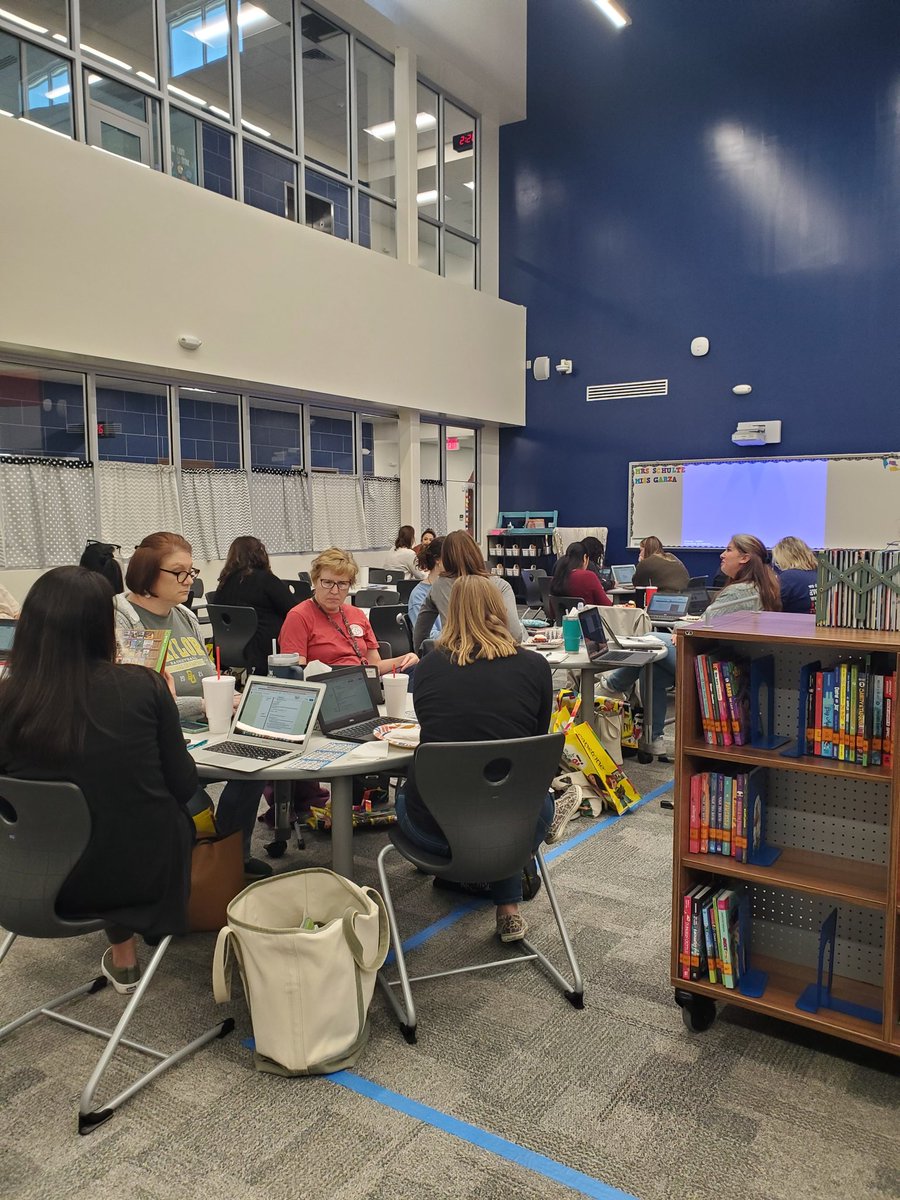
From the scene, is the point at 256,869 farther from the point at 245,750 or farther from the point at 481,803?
the point at 481,803

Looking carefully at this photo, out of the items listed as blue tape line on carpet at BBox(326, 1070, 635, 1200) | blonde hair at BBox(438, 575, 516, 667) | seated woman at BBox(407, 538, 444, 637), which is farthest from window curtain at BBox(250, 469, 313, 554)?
blue tape line on carpet at BBox(326, 1070, 635, 1200)

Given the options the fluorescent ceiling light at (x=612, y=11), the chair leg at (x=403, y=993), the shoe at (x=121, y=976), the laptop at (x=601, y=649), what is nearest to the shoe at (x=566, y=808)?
the laptop at (x=601, y=649)

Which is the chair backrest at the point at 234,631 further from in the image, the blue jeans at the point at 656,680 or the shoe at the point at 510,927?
the shoe at the point at 510,927

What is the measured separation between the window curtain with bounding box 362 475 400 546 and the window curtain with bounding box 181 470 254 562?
1748mm

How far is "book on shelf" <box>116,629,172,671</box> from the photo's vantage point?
287 cm

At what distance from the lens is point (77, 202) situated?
629 cm

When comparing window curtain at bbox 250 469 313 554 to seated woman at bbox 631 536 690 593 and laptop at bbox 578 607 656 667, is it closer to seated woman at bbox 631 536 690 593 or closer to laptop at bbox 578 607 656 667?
seated woman at bbox 631 536 690 593

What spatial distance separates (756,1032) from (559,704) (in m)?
2.71

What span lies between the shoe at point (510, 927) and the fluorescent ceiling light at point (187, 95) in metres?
7.49

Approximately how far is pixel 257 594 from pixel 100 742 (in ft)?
9.55

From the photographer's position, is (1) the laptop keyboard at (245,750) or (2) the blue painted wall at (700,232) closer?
(1) the laptop keyboard at (245,750)

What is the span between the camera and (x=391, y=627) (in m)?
5.35

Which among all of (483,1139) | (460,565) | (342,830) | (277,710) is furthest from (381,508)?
(483,1139)

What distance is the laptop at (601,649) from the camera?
4551mm
